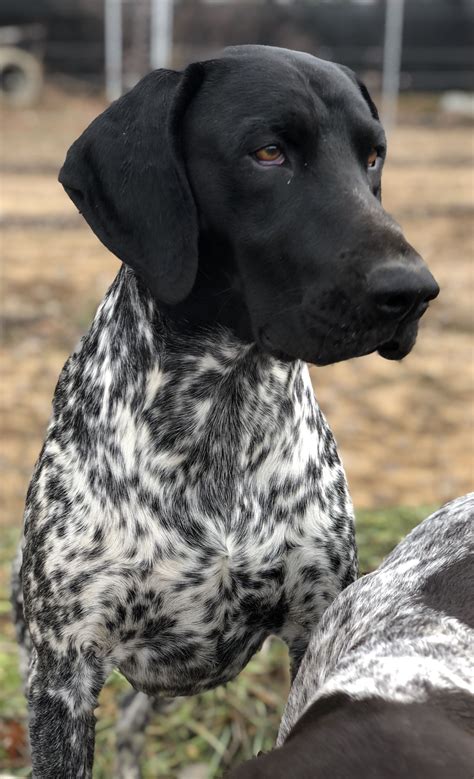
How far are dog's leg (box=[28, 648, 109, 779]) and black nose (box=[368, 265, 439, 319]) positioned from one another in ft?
4.05

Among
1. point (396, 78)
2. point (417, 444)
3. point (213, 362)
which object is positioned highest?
point (213, 362)

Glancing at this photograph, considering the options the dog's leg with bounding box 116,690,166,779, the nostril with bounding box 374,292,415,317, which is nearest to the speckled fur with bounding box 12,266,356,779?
the nostril with bounding box 374,292,415,317

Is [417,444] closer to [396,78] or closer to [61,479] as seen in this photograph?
[61,479]

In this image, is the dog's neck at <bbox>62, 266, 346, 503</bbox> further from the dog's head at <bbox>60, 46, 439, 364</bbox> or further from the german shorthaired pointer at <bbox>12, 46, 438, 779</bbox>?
the dog's head at <bbox>60, 46, 439, 364</bbox>

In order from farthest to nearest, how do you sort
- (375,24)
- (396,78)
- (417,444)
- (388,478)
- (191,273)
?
1. (375,24)
2. (396,78)
3. (417,444)
4. (388,478)
5. (191,273)

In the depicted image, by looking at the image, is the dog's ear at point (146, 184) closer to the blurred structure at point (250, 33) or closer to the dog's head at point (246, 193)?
the dog's head at point (246, 193)

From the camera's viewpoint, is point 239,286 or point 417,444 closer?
point 239,286

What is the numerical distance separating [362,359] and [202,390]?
5451 mm

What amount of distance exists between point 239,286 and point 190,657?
1050mm

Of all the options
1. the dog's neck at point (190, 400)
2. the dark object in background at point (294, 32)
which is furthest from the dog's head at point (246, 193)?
the dark object in background at point (294, 32)

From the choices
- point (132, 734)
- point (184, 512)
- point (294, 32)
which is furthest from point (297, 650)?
point (294, 32)

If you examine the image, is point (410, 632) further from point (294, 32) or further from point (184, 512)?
point (294, 32)

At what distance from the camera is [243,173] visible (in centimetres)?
293

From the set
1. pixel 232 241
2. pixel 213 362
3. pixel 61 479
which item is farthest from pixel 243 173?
pixel 61 479
